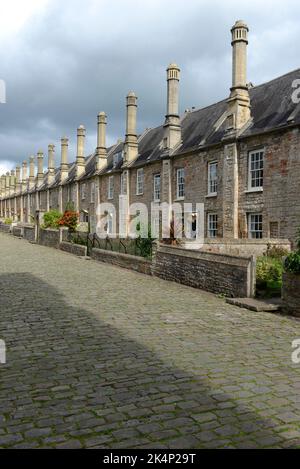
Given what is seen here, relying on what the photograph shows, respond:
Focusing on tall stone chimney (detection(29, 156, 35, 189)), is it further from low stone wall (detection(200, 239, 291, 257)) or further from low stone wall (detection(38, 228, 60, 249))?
low stone wall (detection(200, 239, 291, 257))

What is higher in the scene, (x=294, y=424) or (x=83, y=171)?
(x=83, y=171)

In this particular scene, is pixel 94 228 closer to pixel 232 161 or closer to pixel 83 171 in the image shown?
pixel 83 171

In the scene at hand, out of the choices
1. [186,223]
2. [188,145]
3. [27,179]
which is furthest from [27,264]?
[27,179]

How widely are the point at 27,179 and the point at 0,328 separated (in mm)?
70310

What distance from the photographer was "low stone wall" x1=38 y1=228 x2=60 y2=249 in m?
30.9

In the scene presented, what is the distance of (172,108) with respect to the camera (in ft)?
98.8

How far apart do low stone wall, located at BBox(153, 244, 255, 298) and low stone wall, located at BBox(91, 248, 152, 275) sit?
90 centimetres

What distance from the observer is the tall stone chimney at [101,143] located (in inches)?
1644

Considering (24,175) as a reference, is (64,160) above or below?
below

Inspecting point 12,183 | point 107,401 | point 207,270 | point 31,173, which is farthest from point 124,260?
point 12,183

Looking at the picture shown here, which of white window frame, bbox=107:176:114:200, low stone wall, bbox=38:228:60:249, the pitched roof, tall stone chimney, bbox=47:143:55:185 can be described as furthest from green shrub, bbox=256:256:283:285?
tall stone chimney, bbox=47:143:55:185

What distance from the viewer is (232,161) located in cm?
2267

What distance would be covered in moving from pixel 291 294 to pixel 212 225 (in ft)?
51.8

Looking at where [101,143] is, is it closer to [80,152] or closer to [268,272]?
[80,152]
